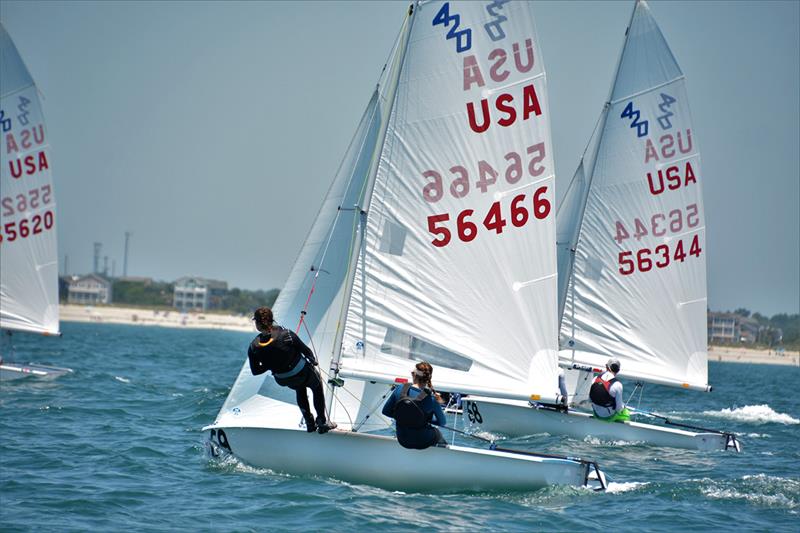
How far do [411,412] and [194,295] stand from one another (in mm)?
150482

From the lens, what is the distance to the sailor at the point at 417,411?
1112 centimetres

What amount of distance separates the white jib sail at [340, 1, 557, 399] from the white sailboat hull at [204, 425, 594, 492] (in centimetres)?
100

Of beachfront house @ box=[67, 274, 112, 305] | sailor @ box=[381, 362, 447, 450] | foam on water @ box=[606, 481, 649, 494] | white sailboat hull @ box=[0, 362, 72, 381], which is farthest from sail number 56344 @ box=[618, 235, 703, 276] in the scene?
beachfront house @ box=[67, 274, 112, 305]

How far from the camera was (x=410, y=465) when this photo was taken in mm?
11375

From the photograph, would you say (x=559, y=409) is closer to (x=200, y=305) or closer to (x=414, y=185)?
(x=414, y=185)

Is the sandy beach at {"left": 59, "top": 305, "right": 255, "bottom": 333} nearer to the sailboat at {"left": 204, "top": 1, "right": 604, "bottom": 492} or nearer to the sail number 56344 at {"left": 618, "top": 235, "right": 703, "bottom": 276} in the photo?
the sail number 56344 at {"left": 618, "top": 235, "right": 703, "bottom": 276}

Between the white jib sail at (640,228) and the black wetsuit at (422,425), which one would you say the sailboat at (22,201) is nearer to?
the white jib sail at (640,228)

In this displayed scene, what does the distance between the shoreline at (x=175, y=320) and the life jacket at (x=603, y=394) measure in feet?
348

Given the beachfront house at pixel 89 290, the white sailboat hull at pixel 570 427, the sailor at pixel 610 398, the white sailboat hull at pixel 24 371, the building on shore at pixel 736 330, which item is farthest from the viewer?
the beachfront house at pixel 89 290

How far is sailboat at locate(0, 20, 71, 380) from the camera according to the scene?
23.5 meters

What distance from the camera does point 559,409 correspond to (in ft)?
57.5

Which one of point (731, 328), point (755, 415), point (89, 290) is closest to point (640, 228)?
point (755, 415)

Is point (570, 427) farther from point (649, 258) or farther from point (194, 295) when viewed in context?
point (194, 295)

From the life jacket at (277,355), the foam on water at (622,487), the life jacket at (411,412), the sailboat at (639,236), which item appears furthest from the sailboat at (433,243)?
the sailboat at (639,236)
